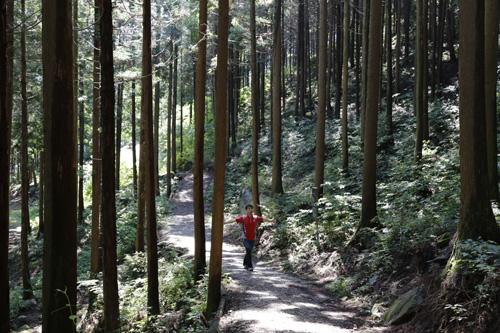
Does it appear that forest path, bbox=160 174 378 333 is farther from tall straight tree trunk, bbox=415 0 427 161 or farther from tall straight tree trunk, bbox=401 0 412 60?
tall straight tree trunk, bbox=401 0 412 60

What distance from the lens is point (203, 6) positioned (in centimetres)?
1130

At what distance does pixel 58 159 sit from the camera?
5094 mm

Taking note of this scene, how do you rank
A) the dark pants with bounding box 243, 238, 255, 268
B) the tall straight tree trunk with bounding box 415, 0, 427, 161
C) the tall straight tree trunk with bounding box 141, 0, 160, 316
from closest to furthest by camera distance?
the tall straight tree trunk with bounding box 141, 0, 160, 316 → the dark pants with bounding box 243, 238, 255, 268 → the tall straight tree trunk with bounding box 415, 0, 427, 161

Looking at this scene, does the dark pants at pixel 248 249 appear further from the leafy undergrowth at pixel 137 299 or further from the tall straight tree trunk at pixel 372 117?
the tall straight tree trunk at pixel 372 117

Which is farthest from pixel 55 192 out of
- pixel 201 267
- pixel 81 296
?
pixel 81 296

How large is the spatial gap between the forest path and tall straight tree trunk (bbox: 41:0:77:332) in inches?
117

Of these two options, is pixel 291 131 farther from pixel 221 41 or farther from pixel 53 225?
pixel 53 225

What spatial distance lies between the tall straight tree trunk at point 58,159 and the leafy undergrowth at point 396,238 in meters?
5.29

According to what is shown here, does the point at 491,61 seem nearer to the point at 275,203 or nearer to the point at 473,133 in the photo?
the point at 473,133

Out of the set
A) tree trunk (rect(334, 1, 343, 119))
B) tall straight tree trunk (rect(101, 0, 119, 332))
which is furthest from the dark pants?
tree trunk (rect(334, 1, 343, 119))

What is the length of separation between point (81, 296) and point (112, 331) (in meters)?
8.18

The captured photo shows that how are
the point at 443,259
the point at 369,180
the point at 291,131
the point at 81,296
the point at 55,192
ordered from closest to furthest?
the point at 55,192 → the point at 443,259 → the point at 369,180 → the point at 81,296 → the point at 291,131

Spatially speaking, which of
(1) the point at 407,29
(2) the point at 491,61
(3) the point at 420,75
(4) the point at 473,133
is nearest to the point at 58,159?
(4) the point at 473,133

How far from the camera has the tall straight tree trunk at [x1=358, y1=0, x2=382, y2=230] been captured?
10.7 m
